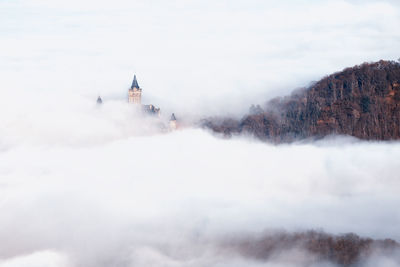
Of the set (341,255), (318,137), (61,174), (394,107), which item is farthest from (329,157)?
(61,174)

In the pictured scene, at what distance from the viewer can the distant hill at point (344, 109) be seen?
14600cm

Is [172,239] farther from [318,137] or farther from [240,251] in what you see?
[318,137]

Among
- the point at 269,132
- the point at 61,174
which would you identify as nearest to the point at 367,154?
the point at 269,132

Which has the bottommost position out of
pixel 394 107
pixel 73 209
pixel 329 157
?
pixel 73 209

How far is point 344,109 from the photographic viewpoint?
152 m

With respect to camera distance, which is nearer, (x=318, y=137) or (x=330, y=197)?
(x=330, y=197)

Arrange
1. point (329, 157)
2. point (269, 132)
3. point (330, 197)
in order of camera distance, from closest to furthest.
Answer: point (330, 197)
point (329, 157)
point (269, 132)

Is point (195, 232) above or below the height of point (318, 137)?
below

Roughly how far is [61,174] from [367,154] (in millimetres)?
82755

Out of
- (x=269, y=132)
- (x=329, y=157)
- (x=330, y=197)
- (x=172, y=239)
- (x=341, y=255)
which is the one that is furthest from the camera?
(x=269, y=132)

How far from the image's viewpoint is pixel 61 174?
182250mm

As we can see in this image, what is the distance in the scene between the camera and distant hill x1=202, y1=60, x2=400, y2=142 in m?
146

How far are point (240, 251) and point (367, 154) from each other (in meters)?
47.2

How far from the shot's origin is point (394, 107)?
145 meters
